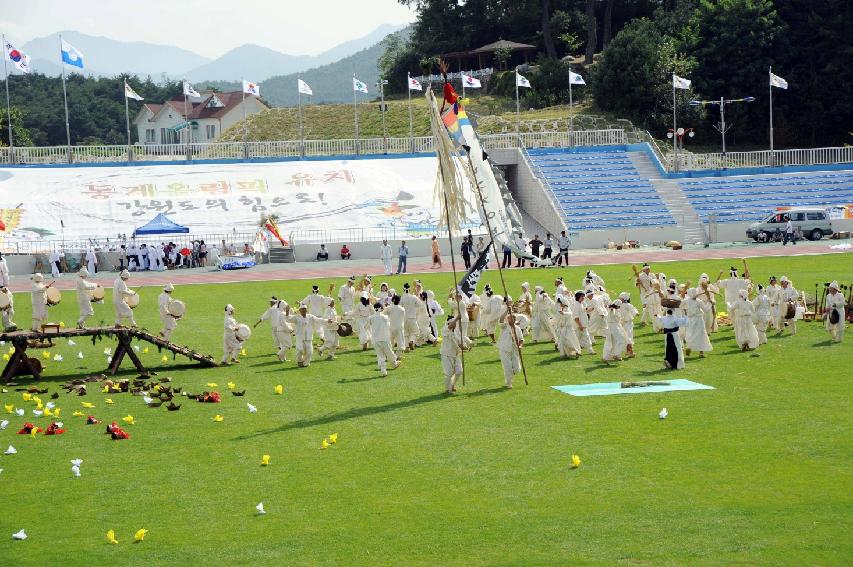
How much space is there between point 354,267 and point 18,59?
24.6 meters

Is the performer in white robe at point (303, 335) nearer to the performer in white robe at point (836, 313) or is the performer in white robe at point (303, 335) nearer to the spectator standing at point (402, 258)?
the performer in white robe at point (836, 313)

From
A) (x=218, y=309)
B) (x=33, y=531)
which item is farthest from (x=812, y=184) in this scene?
(x=33, y=531)

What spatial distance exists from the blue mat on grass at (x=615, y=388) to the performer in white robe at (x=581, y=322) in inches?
147

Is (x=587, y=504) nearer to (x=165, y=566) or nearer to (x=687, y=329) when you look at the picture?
(x=165, y=566)

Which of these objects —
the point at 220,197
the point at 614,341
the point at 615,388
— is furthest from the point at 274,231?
the point at 615,388

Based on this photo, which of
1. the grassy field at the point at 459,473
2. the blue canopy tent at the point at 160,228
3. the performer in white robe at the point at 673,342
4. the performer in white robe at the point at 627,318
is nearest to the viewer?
the grassy field at the point at 459,473

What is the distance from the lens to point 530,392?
802 inches

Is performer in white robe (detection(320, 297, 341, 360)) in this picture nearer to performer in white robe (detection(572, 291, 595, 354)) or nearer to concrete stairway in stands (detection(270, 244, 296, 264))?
performer in white robe (detection(572, 291, 595, 354))

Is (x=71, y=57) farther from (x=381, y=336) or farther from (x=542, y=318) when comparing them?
(x=381, y=336)

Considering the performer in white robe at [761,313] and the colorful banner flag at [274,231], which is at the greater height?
the colorful banner flag at [274,231]

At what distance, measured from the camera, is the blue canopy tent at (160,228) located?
165ft

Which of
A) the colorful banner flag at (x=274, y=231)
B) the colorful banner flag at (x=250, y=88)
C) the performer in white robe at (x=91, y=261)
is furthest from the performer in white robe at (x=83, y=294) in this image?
the colorful banner flag at (x=250, y=88)

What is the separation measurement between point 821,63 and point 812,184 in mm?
17613

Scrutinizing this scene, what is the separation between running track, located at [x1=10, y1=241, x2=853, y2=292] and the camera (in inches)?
1720
